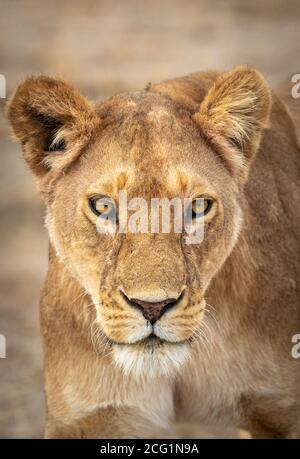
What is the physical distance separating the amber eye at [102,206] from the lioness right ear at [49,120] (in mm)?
201

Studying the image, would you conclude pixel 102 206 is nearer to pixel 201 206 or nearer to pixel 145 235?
pixel 145 235

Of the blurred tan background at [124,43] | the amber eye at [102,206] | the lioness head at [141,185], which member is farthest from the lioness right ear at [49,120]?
the blurred tan background at [124,43]

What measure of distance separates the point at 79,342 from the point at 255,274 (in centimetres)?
58

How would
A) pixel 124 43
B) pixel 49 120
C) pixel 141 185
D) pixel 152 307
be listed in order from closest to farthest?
pixel 152 307 < pixel 141 185 < pixel 49 120 < pixel 124 43

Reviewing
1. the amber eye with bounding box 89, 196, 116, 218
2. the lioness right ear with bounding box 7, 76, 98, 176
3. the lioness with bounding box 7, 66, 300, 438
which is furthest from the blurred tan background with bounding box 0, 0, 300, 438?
the amber eye with bounding box 89, 196, 116, 218

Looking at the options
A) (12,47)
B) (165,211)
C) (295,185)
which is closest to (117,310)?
(165,211)

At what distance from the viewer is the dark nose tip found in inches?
102

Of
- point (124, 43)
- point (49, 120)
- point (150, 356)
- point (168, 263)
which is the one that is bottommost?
point (150, 356)

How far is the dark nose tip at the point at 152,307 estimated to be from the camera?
2.60 meters

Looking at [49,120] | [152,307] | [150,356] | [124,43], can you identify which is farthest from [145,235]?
[124,43]

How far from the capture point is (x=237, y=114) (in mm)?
2994

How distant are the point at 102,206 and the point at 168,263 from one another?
0.83ft

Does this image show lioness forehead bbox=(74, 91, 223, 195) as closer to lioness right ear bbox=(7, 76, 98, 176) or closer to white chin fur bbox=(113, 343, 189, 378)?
lioness right ear bbox=(7, 76, 98, 176)

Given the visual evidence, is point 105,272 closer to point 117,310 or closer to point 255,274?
point 117,310
